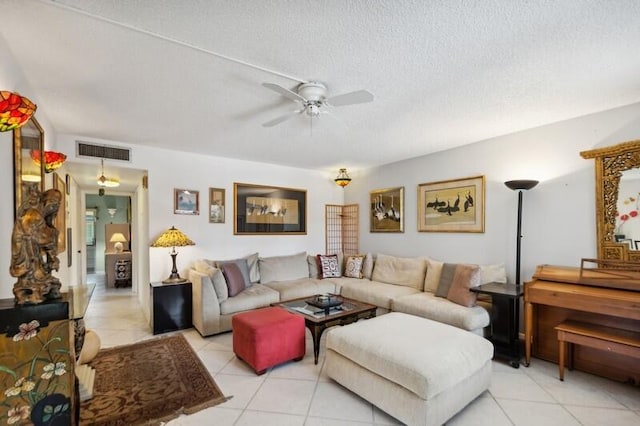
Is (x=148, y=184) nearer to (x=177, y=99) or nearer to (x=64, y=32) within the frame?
(x=177, y=99)

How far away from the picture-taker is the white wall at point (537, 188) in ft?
9.81

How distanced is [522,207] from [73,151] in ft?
17.8

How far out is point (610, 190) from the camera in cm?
286

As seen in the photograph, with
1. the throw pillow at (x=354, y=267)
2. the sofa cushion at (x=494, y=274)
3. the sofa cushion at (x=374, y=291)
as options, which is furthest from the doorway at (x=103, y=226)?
the sofa cushion at (x=494, y=274)

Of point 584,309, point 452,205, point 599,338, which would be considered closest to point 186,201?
point 452,205

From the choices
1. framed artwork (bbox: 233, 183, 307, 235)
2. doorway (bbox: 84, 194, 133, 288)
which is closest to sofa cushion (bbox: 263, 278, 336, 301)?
framed artwork (bbox: 233, 183, 307, 235)

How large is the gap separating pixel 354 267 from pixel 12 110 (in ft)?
14.7

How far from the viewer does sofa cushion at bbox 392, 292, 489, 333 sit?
307 centimetres

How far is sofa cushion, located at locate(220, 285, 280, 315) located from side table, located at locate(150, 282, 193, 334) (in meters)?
0.56

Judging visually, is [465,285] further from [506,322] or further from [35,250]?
[35,250]

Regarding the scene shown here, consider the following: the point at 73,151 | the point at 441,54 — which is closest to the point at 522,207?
the point at 441,54

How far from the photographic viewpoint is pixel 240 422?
2043mm

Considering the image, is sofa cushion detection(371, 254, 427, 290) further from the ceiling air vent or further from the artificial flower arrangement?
the ceiling air vent

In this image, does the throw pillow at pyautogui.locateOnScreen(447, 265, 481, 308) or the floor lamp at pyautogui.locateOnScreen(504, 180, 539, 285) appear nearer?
the floor lamp at pyautogui.locateOnScreen(504, 180, 539, 285)
